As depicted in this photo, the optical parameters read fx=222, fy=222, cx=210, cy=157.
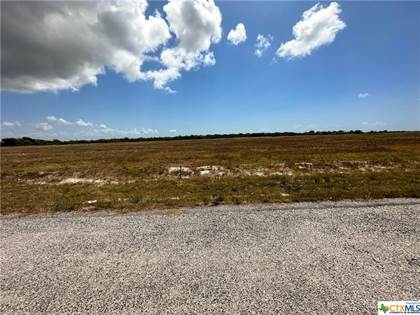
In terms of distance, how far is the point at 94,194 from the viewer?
11781mm

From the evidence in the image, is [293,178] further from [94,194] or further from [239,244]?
[94,194]

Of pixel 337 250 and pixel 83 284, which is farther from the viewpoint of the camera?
pixel 337 250

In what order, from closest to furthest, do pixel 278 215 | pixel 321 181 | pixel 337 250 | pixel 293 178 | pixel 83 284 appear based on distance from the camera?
pixel 83 284 < pixel 337 250 < pixel 278 215 < pixel 321 181 < pixel 293 178

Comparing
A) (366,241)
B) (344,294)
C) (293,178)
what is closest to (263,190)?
(293,178)

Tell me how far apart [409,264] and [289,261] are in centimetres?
237

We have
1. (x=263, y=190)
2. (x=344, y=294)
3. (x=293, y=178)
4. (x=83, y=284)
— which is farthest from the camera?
(x=293, y=178)

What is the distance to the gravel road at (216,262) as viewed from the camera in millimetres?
3785

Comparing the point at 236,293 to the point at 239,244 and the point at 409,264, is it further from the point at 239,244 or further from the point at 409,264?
the point at 409,264

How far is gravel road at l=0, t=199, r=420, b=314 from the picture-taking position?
3785 millimetres

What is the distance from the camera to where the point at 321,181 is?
41.5ft

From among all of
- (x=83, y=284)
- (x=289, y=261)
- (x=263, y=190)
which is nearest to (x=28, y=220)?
(x=83, y=284)

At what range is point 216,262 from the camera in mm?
4867

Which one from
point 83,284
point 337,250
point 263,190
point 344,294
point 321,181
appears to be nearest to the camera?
point 344,294

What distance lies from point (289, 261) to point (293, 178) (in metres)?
9.47
